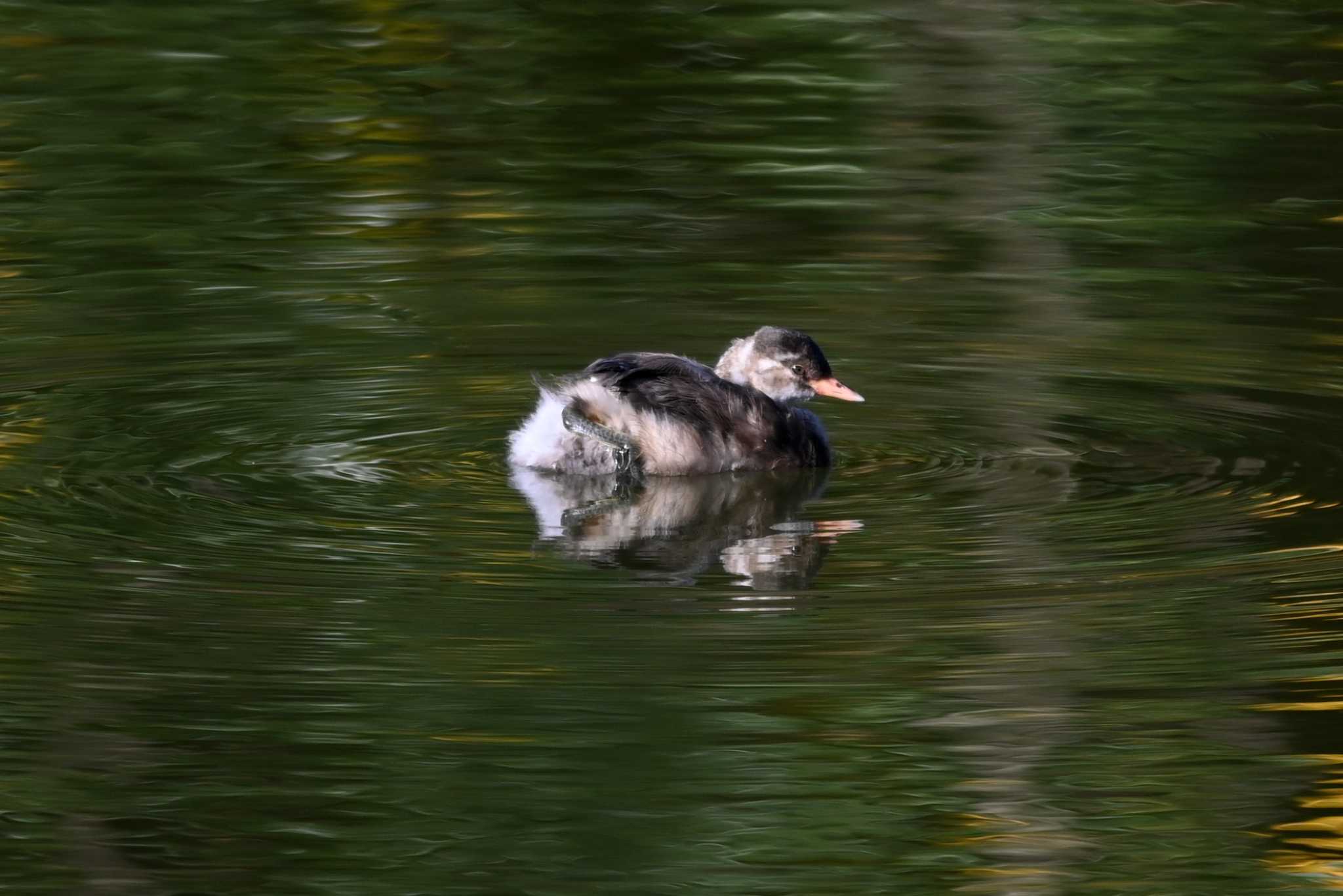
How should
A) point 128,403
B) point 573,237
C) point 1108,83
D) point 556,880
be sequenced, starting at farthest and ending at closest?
Answer: 1. point 1108,83
2. point 573,237
3. point 128,403
4. point 556,880

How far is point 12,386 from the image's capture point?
9.53 m

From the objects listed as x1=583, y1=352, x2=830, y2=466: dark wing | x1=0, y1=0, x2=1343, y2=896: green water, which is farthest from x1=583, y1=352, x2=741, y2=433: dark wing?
x1=0, y1=0, x2=1343, y2=896: green water

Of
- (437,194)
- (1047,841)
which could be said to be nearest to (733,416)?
(1047,841)

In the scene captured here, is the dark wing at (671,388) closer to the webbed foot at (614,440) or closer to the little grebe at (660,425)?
the little grebe at (660,425)

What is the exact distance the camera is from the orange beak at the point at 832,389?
8.74 meters

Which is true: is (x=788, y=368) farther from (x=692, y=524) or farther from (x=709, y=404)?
(x=692, y=524)

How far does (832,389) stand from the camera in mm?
8781

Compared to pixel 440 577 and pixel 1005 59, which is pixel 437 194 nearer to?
pixel 1005 59

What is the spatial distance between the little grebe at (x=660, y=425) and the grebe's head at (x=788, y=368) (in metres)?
0.02

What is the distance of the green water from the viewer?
5586 millimetres

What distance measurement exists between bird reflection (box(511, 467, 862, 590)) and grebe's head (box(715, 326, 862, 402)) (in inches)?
14.8

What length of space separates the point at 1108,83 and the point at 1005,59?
69 centimetres

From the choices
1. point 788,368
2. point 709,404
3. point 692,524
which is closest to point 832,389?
point 788,368

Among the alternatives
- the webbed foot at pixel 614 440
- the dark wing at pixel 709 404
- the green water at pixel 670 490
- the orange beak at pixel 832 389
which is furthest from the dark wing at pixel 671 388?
the orange beak at pixel 832 389
